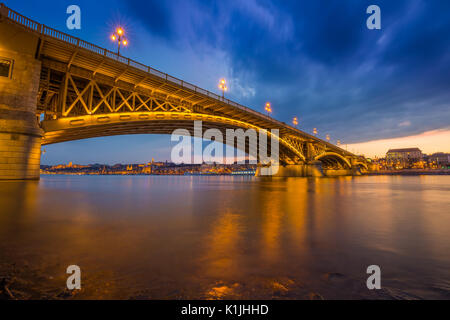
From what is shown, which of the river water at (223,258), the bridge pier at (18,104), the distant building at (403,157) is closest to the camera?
the river water at (223,258)

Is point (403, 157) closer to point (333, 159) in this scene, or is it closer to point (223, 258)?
point (333, 159)

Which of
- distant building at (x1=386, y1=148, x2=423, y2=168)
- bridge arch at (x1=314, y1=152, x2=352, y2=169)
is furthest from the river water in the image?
distant building at (x1=386, y1=148, x2=423, y2=168)

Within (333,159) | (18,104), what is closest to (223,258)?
(18,104)

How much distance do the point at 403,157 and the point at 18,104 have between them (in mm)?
220073

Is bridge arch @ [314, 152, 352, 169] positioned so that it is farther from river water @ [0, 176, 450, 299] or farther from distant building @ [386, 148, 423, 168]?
distant building @ [386, 148, 423, 168]

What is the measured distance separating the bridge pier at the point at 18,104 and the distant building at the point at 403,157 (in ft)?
629

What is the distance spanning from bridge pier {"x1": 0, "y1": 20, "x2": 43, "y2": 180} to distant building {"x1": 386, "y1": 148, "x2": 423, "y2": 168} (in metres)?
192

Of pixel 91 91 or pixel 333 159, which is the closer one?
pixel 91 91

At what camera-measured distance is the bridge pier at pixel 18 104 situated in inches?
548

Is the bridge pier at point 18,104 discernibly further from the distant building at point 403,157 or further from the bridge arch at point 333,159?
the distant building at point 403,157

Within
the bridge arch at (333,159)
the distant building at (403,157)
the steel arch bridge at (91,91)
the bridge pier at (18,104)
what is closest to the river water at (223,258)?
the bridge pier at (18,104)

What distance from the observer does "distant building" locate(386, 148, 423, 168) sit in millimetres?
150875

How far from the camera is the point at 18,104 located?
14.8 m
